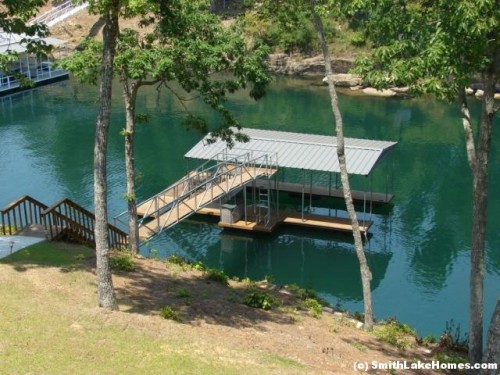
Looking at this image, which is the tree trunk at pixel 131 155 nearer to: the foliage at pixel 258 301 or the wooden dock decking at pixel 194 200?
the wooden dock decking at pixel 194 200

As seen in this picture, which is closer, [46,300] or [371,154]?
[46,300]

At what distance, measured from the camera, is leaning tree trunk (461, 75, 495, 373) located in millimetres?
15602

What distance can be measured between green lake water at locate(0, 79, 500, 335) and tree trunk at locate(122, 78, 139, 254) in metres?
5.10

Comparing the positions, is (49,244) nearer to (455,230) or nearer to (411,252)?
(411,252)

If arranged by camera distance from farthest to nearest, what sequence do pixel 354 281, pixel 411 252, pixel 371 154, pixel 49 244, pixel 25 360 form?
pixel 371 154 < pixel 411 252 < pixel 354 281 < pixel 49 244 < pixel 25 360

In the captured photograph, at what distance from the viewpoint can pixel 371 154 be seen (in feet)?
108

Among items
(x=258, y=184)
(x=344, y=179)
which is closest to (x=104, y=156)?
(x=344, y=179)

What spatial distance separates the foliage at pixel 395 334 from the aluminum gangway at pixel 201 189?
11069 millimetres

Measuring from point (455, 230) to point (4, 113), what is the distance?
35.5 meters

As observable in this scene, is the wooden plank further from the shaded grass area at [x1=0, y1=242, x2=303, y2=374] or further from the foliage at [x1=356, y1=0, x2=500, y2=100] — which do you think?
the shaded grass area at [x1=0, y1=242, x2=303, y2=374]

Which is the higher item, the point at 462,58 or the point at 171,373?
the point at 462,58

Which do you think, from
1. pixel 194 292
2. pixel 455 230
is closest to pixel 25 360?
pixel 194 292

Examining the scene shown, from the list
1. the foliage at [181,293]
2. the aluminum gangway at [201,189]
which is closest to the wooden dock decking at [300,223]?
the aluminum gangway at [201,189]

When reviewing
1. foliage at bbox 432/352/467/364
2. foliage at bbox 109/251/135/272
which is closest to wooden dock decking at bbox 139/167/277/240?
foliage at bbox 109/251/135/272
